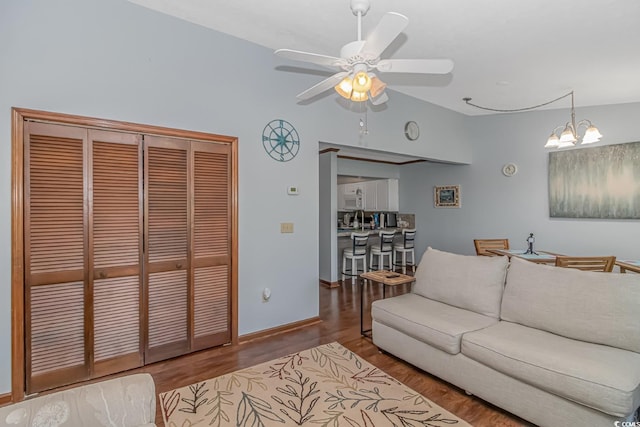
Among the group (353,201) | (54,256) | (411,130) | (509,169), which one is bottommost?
(54,256)

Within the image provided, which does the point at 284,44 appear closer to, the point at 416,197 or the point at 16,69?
the point at 16,69

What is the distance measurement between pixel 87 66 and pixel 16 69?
1.39 feet

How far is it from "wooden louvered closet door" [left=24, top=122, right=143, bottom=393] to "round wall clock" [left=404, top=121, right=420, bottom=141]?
11.4ft

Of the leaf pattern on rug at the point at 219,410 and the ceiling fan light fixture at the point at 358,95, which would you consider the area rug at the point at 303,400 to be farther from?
the ceiling fan light fixture at the point at 358,95

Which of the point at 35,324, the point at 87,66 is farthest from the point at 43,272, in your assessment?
the point at 87,66

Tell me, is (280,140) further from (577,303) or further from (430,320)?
(577,303)

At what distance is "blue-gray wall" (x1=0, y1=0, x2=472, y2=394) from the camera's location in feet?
7.22

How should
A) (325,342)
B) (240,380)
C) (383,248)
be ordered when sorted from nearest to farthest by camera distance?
(240,380)
(325,342)
(383,248)

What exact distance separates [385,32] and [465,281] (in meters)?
2.17

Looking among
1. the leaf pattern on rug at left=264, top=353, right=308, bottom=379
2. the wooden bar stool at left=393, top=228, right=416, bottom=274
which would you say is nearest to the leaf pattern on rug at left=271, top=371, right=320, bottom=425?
the leaf pattern on rug at left=264, top=353, right=308, bottom=379

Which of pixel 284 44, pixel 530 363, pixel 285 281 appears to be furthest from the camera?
pixel 285 281

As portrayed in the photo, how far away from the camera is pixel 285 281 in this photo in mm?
3467

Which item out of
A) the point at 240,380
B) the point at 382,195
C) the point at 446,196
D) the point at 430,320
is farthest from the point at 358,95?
the point at 382,195

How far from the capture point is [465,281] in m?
2.80
